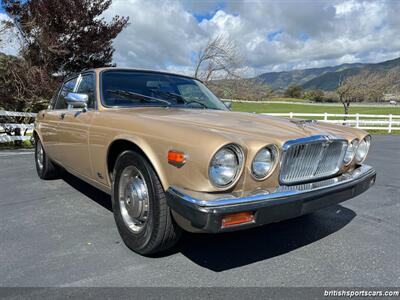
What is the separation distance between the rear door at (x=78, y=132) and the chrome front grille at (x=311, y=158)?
2.03 meters

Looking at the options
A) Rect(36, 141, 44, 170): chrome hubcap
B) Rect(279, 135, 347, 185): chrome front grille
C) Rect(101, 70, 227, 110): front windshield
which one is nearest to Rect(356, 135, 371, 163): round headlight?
Rect(279, 135, 347, 185): chrome front grille

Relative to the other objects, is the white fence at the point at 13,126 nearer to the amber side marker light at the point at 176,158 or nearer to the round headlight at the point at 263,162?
the amber side marker light at the point at 176,158

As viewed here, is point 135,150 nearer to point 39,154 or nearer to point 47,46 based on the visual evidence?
point 39,154

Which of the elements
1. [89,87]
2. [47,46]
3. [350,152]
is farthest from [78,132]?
[47,46]

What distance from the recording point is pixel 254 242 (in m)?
3.16

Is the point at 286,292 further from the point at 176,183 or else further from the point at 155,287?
Result: the point at 176,183

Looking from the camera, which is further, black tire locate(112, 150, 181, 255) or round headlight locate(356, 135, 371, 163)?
round headlight locate(356, 135, 371, 163)

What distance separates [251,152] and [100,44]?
11623 millimetres

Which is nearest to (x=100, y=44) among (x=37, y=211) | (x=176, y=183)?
(x=37, y=211)

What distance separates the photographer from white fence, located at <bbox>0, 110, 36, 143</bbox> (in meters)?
10.4

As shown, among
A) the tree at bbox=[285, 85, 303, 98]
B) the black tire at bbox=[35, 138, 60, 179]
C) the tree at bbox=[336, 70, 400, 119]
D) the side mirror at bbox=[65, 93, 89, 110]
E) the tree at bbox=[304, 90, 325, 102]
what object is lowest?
the black tire at bbox=[35, 138, 60, 179]

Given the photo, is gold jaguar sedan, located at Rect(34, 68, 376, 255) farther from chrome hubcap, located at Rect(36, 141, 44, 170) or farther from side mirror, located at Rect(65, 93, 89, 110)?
chrome hubcap, located at Rect(36, 141, 44, 170)

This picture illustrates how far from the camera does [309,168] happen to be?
2.78m

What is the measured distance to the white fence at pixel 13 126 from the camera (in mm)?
10406
